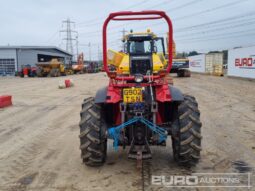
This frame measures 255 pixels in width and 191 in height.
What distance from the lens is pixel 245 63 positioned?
23.7 meters

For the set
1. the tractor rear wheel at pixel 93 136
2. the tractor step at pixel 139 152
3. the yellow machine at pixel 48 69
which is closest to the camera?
the tractor step at pixel 139 152

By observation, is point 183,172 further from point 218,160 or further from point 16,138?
point 16,138

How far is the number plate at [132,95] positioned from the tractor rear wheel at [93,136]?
22.2 inches

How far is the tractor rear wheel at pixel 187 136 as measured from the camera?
4.64 metres

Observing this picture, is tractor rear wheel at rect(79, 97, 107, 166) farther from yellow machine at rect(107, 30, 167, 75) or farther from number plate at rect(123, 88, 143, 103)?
yellow machine at rect(107, 30, 167, 75)

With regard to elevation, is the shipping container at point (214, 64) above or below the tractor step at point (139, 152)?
above

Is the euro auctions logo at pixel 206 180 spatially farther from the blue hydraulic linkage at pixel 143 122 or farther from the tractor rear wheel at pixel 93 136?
the tractor rear wheel at pixel 93 136

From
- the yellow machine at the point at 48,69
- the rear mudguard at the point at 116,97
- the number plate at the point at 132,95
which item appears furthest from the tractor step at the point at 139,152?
the yellow machine at the point at 48,69

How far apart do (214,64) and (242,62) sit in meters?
9.20

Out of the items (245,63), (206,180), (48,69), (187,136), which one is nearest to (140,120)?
(187,136)

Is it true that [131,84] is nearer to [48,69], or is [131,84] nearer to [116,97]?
[116,97]

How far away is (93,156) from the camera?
4852 mm

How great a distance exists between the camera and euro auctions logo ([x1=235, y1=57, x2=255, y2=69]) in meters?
22.4

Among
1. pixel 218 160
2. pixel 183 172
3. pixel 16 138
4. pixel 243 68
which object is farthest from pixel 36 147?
pixel 243 68
